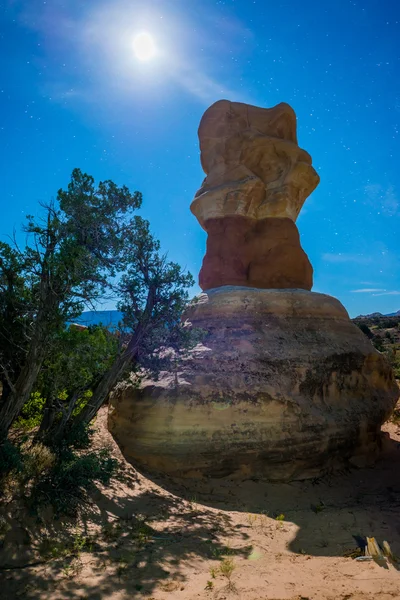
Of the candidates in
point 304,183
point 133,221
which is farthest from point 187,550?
point 304,183

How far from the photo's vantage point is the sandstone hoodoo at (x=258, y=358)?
916 centimetres

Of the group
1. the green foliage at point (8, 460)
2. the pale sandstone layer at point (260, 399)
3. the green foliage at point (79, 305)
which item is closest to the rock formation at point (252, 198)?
the pale sandstone layer at point (260, 399)

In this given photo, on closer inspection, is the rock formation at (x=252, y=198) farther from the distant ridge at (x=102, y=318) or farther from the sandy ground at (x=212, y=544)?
the sandy ground at (x=212, y=544)

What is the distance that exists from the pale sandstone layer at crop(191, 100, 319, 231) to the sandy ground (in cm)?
1065

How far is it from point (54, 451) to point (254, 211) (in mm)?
11623

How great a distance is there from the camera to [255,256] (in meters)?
14.3

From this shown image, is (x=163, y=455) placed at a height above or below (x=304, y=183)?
below

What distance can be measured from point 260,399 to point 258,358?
133 cm

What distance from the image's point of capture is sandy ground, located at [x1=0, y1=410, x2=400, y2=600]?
4.43m

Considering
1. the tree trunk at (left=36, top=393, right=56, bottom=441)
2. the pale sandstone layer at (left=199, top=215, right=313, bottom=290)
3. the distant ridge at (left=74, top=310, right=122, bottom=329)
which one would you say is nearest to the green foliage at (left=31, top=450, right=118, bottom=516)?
the tree trunk at (left=36, top=393, right=56, bottom=441)

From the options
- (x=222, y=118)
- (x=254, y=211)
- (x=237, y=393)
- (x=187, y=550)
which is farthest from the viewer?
(x=222, y=118)

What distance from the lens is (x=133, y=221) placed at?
8930 millimetres

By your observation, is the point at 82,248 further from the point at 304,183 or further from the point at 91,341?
the point at 304,183

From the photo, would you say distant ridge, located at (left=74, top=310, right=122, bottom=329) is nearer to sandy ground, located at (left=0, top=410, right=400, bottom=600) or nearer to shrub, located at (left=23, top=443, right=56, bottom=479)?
shrub, located at (left=23, top=443, right=56, bottom=479)
